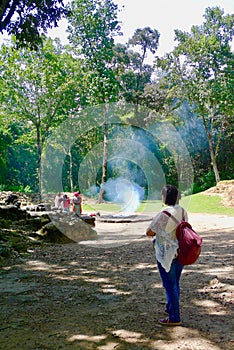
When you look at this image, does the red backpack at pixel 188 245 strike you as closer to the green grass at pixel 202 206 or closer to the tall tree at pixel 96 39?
the green grass at pixel 202 206

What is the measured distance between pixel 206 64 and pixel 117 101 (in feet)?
28.7

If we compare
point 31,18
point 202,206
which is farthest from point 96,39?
point 31,18

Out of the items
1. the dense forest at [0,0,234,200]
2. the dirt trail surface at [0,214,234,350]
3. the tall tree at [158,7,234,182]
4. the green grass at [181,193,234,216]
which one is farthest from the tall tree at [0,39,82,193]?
the dirt trail surface at [0,214,234,350]

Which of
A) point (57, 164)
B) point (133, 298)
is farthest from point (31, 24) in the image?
point (57, 164)

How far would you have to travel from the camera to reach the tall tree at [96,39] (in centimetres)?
2841

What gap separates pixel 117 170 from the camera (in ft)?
126

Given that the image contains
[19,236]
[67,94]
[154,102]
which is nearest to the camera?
[19,236]

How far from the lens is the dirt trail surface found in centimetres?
364

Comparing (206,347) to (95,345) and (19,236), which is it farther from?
(19,236)

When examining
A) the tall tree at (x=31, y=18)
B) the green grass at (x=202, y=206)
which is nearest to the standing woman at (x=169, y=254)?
the tall tree at (x=31, y=18)

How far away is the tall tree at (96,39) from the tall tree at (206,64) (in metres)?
6.00

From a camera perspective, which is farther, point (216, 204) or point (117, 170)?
point (117, 170)

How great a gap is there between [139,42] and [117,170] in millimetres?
13558

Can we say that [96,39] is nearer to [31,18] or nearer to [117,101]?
[117,101]
